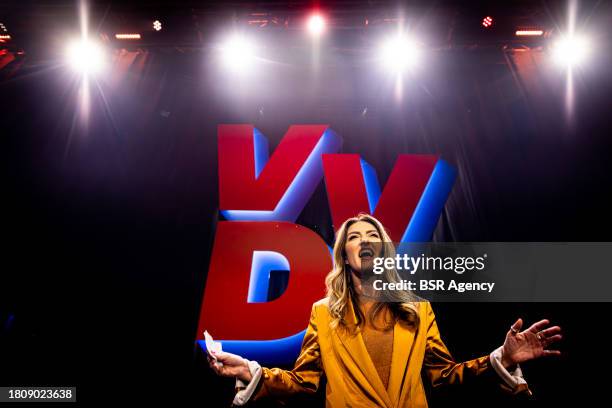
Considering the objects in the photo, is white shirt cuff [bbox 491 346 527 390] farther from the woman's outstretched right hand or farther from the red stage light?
the red stage light

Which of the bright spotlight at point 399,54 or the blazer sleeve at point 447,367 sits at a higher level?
the bright spotlight at point 399,54

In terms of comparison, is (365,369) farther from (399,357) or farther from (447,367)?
(447,367)

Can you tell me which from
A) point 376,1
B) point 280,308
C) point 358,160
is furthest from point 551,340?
point 376,1

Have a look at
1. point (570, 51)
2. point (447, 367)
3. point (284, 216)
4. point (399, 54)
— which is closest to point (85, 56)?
point (284, 216)

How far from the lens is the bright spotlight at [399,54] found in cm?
369

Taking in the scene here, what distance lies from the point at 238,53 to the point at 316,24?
0.88 metres

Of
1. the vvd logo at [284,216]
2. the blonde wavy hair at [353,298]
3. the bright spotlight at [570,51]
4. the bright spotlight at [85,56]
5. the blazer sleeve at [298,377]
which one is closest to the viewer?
the blazer sleeve at [298,377]

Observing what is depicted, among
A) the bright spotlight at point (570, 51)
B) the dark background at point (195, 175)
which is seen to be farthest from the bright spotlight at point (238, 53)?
the bright spotlight at point (570, 51)

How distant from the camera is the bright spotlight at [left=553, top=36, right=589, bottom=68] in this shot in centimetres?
368

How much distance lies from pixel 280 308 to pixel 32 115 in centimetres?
347

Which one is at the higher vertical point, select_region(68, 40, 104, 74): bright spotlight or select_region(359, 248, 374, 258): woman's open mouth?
select_region(68, 40, 104, 74): bright spotlight

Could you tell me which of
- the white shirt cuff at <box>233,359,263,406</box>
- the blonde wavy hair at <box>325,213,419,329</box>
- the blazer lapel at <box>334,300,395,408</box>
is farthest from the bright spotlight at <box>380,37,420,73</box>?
the white shirt cuff at <box>233,359,263,406</box>

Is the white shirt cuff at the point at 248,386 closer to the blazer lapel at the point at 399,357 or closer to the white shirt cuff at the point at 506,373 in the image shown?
the blazer lapel at the point at 399,357

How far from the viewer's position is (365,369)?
188 cm
